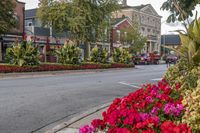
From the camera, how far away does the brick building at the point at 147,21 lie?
8094cm

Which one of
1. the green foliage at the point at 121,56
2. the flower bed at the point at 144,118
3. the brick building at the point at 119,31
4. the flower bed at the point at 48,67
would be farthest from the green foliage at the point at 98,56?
the flower bed at the point at 144,118

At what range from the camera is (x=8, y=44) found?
149ft

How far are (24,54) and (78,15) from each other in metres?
18.8

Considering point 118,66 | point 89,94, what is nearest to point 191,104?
point 89,94

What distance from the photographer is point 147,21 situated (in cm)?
8681

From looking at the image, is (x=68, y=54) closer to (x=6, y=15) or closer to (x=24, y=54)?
(x=24, y=54)

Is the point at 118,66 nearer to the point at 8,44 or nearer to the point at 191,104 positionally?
the point at 8,44

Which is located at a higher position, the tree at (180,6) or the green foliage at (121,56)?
the tree at (180,6)

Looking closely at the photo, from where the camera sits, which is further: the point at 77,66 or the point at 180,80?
the point at 77,66

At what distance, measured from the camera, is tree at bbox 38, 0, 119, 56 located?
4394 cm

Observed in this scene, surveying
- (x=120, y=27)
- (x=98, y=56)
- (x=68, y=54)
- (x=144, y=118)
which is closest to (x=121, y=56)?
(x=98, y=56)

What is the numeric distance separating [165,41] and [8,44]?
6707 centimetres

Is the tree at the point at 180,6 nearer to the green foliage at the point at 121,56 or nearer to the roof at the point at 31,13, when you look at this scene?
the green foliage at the point at 121,56

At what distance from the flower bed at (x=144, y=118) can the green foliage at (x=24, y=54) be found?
21191mm
